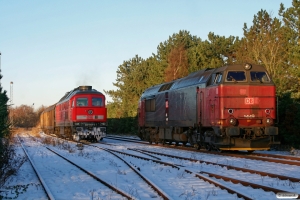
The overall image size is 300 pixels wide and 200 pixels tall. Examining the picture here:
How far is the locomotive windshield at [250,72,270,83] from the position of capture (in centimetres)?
1648

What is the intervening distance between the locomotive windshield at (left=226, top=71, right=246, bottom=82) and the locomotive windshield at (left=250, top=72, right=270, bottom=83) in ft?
1.19

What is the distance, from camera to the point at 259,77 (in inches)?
654

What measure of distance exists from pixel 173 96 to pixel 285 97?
226 inches

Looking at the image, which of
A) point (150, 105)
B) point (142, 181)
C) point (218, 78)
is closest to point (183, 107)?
point (218, 78)

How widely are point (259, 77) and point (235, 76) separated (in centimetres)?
104

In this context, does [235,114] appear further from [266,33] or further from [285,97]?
[266,33]

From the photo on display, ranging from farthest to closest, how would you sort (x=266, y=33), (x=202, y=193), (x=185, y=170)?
(x=266, y=33) < (x=185, y=170) < (x=202, y=193)

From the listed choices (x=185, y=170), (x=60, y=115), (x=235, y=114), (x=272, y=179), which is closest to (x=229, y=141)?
(x=235, y=114)

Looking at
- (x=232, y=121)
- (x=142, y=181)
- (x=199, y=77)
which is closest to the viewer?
(x=142, y=181)

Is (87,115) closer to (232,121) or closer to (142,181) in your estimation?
(232,121)

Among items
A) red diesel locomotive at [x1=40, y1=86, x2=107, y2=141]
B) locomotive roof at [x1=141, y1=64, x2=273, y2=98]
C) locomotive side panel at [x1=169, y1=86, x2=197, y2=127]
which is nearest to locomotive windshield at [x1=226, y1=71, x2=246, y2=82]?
locomotive roof at [x1=141, y1=64, x2=273, y2=98]

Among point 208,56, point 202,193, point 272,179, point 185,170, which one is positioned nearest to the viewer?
point 202,193

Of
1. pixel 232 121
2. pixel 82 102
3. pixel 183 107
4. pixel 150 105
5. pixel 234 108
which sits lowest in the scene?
pixel 232 121

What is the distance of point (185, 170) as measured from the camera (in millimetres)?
11695
